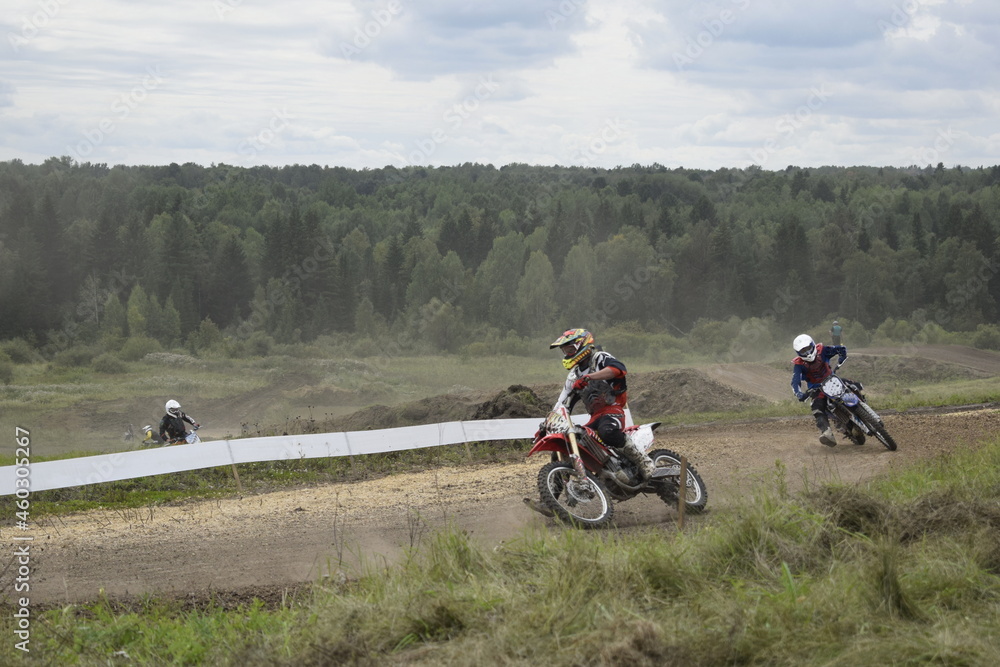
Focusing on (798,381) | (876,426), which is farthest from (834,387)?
(876,426)

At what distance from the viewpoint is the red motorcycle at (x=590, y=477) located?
10125 mm

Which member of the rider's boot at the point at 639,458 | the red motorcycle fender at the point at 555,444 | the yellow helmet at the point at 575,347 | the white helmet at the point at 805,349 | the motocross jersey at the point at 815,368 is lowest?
the rider's boot at the point at 639,458

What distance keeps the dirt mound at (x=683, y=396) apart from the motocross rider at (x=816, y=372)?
10266 mm

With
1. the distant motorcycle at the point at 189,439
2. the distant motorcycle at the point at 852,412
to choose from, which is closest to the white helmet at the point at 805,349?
the distant motorcycle at the point at 852,412

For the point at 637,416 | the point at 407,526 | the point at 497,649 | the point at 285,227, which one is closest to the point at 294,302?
the point at 285,227

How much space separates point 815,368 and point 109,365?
161ft

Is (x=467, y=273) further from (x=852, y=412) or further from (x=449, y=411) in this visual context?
(x=852, y=412)

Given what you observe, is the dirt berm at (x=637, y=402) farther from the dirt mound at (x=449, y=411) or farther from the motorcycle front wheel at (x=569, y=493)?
the motorcycle front wheel at (x=569, y=493)

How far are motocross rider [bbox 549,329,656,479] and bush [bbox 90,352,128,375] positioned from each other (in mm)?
49952

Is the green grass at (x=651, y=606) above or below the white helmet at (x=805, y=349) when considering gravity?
below

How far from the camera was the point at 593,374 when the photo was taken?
10086mm

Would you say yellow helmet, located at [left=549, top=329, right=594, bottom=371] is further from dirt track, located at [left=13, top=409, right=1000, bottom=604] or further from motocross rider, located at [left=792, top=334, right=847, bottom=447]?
motocross rider, located at [left=792, top=334, right=847, bottom=447]

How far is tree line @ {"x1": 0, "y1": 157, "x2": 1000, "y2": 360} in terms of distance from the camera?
222 feet

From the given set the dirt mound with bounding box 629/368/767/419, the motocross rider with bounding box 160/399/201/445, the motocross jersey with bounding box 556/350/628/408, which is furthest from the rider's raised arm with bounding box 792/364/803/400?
the motocross rider with bounding box 160/399/201/445
